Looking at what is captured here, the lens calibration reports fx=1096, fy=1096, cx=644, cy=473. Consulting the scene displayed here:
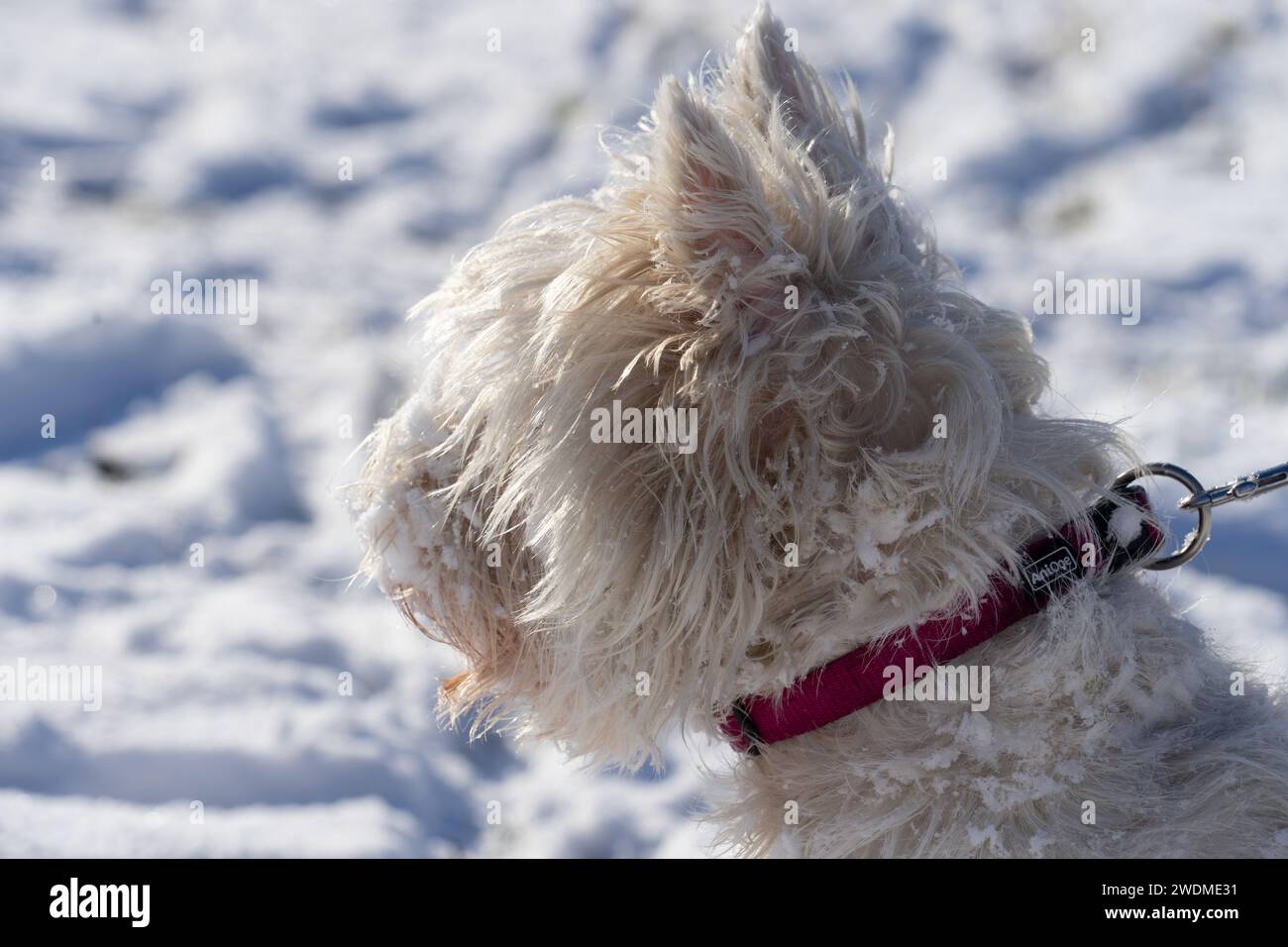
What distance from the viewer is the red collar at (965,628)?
1.62 meters

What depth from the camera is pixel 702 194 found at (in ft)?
5.10

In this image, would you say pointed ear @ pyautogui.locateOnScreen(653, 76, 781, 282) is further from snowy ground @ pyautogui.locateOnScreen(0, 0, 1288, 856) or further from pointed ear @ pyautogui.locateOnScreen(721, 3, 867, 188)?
snowy ground @ pyautogui.locateOnScreen(0, 0, 1288, 856)

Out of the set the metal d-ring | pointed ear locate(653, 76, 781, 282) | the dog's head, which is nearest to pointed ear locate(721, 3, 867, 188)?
the dog's head

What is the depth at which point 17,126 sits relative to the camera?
7004 millimetres

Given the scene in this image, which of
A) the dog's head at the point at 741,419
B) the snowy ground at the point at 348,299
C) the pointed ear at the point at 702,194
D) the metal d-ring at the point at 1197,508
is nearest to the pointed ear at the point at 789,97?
the dog's head at the point at 741,419

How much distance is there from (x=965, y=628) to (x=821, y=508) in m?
0.27

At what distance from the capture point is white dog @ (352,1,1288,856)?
159 centimetres

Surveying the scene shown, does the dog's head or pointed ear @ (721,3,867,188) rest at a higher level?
pointed ear @ (721,3,867,188)

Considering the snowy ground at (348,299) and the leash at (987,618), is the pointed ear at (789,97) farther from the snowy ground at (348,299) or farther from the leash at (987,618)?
the leash at (987,618)

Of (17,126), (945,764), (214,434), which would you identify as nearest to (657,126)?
(945,764)

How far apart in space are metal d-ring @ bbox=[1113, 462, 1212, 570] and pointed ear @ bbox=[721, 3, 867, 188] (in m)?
0.66

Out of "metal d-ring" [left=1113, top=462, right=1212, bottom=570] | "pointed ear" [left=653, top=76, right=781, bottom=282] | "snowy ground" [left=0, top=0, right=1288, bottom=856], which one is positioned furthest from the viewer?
"snowy ground" [left=0, top=0, right=1288, bottom=856]

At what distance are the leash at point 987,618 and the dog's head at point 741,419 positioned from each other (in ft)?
0.12
